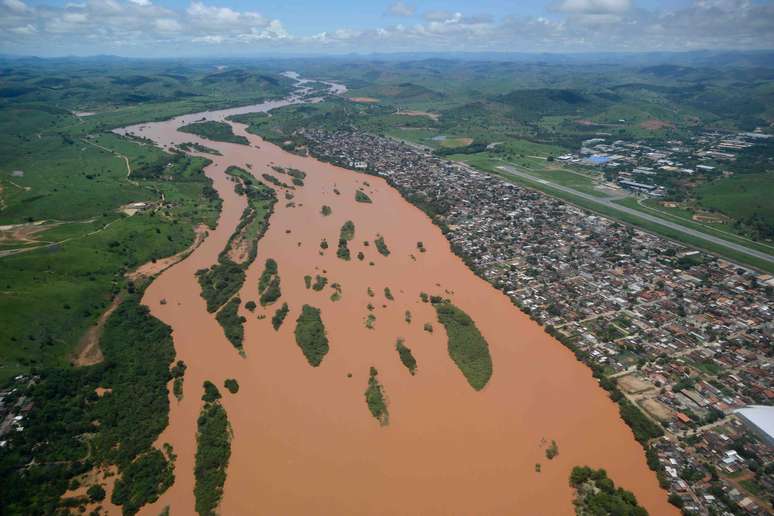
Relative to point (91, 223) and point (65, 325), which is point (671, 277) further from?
point (91, 223)

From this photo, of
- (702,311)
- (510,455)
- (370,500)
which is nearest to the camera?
(370,500)

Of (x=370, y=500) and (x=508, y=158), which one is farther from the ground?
(x=508, y=158)

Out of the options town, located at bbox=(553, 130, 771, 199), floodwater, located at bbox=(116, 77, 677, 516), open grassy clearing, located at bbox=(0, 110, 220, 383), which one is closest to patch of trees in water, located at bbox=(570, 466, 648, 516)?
floodwater, located at bbox=(116, 77, 677, 516)

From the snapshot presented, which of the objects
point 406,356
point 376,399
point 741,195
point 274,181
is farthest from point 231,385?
point 741,195

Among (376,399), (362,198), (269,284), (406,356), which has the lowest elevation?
(376,399)

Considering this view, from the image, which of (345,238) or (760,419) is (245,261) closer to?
(345,238)

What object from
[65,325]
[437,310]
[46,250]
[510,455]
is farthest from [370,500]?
[46,250]

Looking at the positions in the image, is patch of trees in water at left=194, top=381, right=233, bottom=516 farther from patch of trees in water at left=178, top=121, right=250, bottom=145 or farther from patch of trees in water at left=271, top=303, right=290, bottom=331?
patch of trees in water at left=178, top=121, right=250, bottom=145

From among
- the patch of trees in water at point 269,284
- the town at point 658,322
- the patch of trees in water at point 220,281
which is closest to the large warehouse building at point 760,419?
the town at point 658,322
